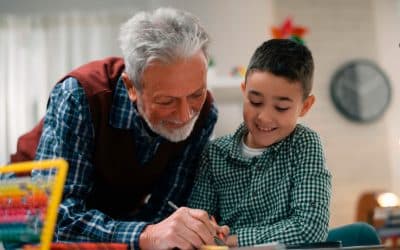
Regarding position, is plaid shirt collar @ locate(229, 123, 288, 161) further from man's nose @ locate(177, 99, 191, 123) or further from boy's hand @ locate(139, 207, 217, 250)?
boy's hand @ locate(139, 207, 217, 250)

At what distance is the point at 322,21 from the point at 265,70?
2.50 m

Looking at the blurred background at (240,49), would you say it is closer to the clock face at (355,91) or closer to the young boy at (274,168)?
the clock face at (355,91)

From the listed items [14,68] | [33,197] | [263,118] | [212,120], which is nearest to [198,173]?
[212,120]

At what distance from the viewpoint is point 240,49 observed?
3020mm

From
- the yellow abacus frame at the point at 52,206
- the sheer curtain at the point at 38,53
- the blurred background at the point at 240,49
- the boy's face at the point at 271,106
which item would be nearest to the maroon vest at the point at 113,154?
the boy's face at the point at 271,106

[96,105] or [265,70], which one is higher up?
[265,70]

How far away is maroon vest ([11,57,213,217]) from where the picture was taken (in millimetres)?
1257

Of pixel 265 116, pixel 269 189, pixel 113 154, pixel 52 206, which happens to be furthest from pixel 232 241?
pixel 52 206

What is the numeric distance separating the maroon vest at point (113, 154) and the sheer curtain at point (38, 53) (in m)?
1.86

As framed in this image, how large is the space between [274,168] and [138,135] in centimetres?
38

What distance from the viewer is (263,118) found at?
3.64 ft

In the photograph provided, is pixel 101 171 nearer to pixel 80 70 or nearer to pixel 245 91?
pixel 80 70

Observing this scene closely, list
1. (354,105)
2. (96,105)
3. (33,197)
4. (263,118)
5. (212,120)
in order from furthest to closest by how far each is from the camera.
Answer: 1. (354,105)
2. (212,120)
3. (96,105)
4. (263,118)
5. (33,197)

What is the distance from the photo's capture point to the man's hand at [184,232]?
0.89 m
